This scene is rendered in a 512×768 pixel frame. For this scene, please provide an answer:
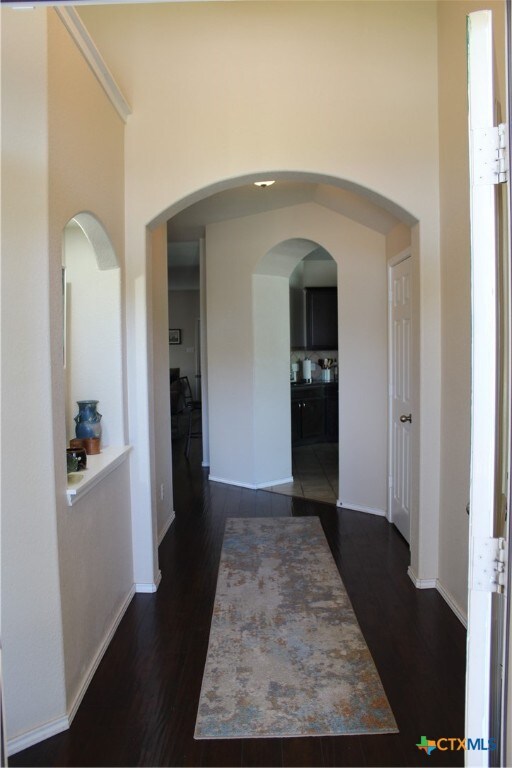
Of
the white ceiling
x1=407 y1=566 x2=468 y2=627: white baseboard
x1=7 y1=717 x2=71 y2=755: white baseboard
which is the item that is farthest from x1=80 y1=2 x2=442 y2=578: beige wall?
x1=7 y1=717 x2=71 y2=755: white baseboard

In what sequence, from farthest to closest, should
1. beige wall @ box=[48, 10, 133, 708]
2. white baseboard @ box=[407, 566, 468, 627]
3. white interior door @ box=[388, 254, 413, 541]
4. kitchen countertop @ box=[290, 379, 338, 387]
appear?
kitchen countertop @ box=[290, 379, 338, 387] < white interior door @ box=[388, 254, 413, 541] < white baseboard @ box=[407, 566, 468, 627] < beige wall @ box=[48, 10, 133, 708]

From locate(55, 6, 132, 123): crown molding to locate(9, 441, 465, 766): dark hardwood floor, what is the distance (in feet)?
9.19

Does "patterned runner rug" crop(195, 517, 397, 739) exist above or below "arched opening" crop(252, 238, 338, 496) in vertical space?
below

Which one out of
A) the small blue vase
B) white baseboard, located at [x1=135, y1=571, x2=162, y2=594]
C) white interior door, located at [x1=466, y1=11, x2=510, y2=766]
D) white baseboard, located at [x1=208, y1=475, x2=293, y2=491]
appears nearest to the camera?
→ white interior door, located at [x1=466, y1=11, x2=510, y2=766]

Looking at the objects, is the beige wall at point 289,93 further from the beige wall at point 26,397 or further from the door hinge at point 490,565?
the door hinge at point 490,565

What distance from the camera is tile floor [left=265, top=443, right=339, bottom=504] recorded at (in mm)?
5402

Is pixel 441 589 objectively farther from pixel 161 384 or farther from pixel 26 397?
pixel 161 384

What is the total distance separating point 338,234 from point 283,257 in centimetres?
91

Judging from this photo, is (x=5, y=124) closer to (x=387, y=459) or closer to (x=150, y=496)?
(x=150, y=496)

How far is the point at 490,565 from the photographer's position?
1.15 meters

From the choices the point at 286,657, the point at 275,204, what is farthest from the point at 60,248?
the point at 275,204

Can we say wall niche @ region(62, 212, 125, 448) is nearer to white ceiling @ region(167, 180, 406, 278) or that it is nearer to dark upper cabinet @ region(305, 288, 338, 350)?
white ceiling @ region(167, 180, 406, 278)

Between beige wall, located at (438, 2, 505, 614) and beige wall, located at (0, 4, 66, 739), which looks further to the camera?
beige wall, located at (438, 2, 505, 614)

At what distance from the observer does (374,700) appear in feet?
7.13
